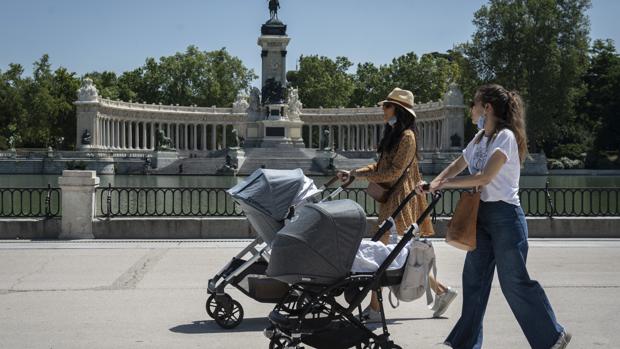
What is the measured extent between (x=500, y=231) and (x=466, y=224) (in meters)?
0.26

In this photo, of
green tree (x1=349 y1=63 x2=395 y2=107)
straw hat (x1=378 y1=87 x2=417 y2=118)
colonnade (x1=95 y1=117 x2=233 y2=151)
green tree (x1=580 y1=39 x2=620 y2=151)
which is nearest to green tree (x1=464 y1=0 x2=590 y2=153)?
green tree (x1=580 y1=39 x2=620 y2=151)

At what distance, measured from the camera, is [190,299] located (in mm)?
9195

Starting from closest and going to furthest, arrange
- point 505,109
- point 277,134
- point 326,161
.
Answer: point 505,109, point 326,161, point 277,134

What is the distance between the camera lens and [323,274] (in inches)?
233

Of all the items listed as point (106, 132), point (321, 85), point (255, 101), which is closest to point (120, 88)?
point (106, 132)

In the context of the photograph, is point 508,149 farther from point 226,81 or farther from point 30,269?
point 226,81

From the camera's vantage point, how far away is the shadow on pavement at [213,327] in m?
7.70

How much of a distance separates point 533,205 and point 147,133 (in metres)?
83.4

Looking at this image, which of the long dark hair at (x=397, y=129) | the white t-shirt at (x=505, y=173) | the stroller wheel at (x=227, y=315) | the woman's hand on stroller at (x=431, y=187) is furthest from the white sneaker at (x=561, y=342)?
the stroller wheel at (x=227, y=315)

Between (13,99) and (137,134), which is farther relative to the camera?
(137,134)

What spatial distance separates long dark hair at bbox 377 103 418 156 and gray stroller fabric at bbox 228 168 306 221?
0.96 meters

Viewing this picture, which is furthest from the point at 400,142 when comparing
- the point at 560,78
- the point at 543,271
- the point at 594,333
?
the point at 560,78

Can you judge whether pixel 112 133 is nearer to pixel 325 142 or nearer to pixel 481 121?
pixel 325 142

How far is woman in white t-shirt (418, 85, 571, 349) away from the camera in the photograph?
243 inches
